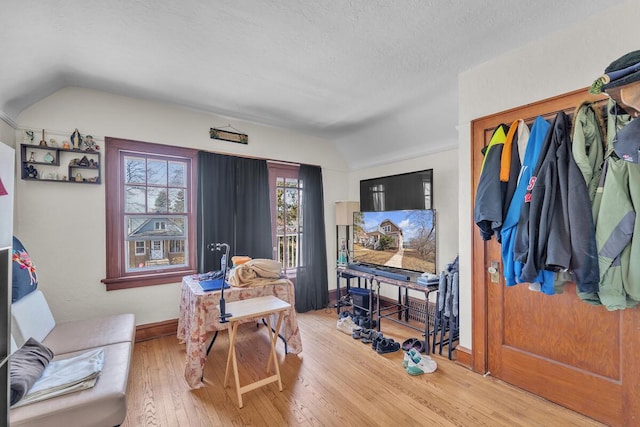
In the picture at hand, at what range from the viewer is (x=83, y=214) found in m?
2.83

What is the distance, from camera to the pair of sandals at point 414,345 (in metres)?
2.81

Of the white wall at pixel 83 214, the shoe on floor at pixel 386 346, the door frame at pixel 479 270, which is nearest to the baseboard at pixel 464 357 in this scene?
the door frame at pixel 479 270

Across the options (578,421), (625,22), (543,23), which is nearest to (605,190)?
(625,22)

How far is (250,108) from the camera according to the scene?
3359mm

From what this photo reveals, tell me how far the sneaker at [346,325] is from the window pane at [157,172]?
2.67 metres

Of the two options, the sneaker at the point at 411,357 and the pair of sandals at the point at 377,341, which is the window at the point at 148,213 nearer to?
the pair of sandals at the point at 377,341

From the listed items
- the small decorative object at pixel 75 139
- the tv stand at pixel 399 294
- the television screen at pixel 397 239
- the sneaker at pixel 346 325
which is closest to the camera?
the small decorative object at pixel 75 139

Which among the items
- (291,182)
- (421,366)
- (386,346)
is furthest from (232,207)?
(421,366)

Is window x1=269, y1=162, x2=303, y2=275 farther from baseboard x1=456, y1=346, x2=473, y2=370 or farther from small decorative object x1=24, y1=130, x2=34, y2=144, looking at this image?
small decorative object x1=24, y1=130, x2=34, y2=144

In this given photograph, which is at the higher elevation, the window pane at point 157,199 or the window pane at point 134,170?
the window pane at point 134,170

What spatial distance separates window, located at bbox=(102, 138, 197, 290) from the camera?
2982 millimetres

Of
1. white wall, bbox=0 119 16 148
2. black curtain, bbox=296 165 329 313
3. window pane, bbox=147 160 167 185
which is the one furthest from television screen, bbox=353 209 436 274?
white wall, bbox=0 119 16 148

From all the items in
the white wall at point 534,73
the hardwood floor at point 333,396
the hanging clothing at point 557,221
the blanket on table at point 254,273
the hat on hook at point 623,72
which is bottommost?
the hardwood floor at point 333,396

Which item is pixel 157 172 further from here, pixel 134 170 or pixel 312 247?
pixel 312 247
